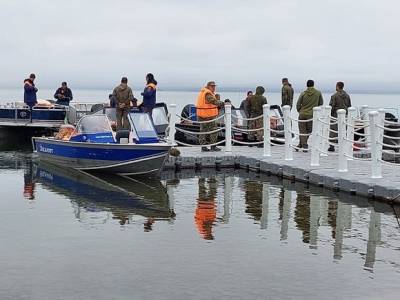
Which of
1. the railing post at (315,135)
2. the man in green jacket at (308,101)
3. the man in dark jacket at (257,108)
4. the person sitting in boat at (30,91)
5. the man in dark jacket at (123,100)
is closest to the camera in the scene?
the railing post at (315,135)

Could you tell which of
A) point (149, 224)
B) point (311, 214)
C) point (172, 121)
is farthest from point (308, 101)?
point (149, 224)

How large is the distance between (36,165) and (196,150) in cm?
465

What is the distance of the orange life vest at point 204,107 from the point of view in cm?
1897

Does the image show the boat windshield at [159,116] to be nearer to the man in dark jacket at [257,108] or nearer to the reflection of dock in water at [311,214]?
the man in dark jacket at [257,108]

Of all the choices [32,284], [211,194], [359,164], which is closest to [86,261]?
[32,284]

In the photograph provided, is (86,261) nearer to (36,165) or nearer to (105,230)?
(105,230)

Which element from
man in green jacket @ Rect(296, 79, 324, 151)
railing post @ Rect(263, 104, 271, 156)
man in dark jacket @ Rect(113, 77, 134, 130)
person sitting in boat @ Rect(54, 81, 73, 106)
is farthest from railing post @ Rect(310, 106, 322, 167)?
person sitting in boat @ Rect(54, 81, 73, 106)

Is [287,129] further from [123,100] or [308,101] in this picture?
[123,100]

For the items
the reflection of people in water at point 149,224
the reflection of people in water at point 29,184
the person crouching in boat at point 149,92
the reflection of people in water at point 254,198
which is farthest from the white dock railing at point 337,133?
the reflection of people in water at point 149,224

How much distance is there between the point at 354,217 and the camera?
1165 centimetres

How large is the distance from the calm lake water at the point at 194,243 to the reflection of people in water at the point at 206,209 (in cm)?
2

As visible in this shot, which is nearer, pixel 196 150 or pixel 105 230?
pixel 105 230

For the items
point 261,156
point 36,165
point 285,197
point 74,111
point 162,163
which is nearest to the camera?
point 285,197

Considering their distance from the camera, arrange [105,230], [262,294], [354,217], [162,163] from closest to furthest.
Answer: [262,294] → [105,230] → [354,217] → [162,163]
